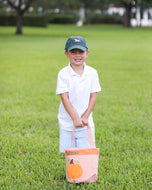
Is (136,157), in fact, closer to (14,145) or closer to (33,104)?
(14,145)

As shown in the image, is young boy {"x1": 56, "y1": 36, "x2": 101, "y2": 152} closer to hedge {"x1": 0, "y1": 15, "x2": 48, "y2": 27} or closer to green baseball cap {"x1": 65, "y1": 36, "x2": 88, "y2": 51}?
green baseball cap {"x1": 65, "y1": 36, "x2": 88, "y2": 51}

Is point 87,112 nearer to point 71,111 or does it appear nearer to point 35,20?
point 71,111

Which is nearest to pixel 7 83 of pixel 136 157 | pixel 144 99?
pixel 144 99

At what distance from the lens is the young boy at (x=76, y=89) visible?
295 centimetres

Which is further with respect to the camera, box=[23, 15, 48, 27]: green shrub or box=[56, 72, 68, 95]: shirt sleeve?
box=[23, 15, 48, 27]: green shrub

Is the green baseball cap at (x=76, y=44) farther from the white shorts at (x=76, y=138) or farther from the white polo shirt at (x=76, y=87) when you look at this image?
the white shorts at (x=76, y=138)

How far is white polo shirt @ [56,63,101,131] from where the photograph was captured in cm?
297

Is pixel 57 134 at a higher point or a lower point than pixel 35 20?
lower

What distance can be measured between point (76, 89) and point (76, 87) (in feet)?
0.06

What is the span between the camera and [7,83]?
8.12 m

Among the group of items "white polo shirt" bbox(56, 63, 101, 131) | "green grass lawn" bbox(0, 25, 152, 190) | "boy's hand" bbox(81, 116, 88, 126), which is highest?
"white polo shirt" bbox(56, 63, 101, 131)

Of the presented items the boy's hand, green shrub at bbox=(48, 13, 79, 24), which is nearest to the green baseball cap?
the boy's hand

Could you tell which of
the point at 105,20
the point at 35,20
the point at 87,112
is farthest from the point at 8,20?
the point at 87,112

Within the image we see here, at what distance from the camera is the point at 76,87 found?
298 cm
